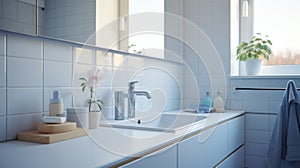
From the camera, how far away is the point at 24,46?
3.48ft

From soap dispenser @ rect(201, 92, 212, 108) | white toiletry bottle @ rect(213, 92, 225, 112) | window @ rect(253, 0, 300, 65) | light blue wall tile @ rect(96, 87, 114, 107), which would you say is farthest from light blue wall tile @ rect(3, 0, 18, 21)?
window @ rect(253, 0, 300, 65)

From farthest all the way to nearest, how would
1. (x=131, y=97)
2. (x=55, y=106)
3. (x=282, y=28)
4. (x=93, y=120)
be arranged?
1. (x=282, y=28)
2. (x=131, y=97)
3. (x=93, y=120)
4. (x=55, y=106)

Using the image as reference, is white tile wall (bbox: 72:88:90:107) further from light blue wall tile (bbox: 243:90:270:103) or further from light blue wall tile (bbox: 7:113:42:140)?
light blue wall tile (bbox: 243:90:270:103)

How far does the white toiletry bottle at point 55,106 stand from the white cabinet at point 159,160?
0.45 metres

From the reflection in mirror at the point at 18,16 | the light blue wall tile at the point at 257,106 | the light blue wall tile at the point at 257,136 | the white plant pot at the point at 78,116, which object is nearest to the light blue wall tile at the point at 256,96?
the light blue wall tile at the point at 257,106

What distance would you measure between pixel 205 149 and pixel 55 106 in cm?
74

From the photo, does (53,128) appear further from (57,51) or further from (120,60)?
(120,60)

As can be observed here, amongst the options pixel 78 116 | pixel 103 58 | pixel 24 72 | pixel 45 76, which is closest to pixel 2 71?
pixel 24 72

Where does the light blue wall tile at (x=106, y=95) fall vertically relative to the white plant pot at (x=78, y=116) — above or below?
above

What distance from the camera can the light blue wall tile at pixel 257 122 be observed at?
2195 mm

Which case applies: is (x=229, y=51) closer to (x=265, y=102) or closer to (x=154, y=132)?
(x=265, y=102)

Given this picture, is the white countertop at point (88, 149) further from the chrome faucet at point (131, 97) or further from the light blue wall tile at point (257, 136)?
the light blue wall tile at point (257, 136)

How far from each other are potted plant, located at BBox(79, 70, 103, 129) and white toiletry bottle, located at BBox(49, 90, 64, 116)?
0.17m

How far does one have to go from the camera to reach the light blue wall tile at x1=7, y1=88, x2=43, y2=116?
102 centimetres
